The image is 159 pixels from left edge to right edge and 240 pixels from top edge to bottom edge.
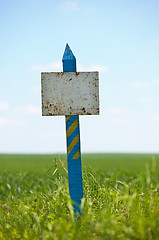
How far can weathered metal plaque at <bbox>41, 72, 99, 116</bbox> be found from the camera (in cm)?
492

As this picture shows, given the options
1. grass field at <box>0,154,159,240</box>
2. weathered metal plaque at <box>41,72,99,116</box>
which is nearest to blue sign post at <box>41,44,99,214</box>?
weathered metal plaque at <box>41,72,99,116</box>

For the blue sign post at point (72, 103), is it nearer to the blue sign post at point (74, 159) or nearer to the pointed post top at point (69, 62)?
the blue sign post at point (74, 159)

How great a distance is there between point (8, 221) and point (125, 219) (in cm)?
189

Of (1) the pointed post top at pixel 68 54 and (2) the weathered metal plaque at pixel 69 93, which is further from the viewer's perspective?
(1) the pointed post top at pixel 68 54

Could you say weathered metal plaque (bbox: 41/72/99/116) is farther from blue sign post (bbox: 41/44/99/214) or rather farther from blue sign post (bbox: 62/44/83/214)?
blue sign post (bbox: 62/44/83/214)

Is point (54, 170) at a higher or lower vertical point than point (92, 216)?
higher

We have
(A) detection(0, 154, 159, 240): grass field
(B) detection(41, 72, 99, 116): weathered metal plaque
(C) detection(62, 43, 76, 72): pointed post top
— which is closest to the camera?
(A) detection(0, 154, 159, 240): grass field

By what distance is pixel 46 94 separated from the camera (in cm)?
495

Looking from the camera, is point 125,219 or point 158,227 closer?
point 158,227

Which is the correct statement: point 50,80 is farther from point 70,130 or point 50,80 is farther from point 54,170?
point 54,170

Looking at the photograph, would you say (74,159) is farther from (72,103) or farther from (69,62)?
(69,62)

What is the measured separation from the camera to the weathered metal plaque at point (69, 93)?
4.92 metres

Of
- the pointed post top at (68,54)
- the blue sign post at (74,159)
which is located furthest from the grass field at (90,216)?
the pointed post top at (68,54)

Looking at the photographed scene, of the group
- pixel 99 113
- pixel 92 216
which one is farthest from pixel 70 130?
pixel 92 216
